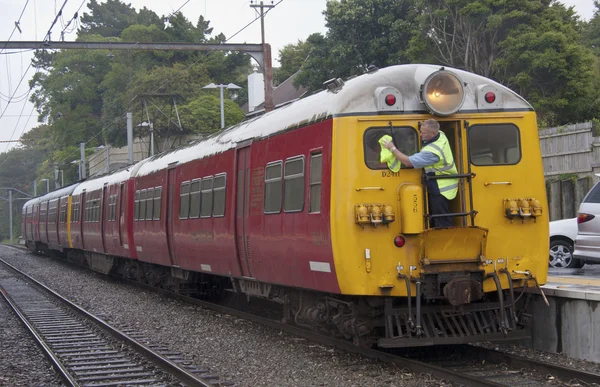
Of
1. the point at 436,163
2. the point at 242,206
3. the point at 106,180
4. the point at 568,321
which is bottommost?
the point at 568,321

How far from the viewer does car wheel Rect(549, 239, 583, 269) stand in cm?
1516

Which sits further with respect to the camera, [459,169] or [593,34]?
[593,34]

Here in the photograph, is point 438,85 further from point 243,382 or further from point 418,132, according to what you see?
point 243,382

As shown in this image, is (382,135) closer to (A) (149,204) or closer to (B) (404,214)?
(B) (404,214)

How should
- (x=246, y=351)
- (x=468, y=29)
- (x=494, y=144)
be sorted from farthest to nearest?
(x=468, y=29), (x=246, y=351), (x=494, y=144)

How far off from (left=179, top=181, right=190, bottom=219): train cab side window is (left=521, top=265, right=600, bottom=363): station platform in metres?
6.59

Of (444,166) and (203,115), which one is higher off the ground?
(203,115)

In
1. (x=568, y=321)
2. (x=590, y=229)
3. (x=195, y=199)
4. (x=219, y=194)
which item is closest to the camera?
(x=568, y=321)

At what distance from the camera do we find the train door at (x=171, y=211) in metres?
15.5

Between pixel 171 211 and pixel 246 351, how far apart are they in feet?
19.7

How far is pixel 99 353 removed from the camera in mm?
10531

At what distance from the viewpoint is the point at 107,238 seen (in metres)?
22.1

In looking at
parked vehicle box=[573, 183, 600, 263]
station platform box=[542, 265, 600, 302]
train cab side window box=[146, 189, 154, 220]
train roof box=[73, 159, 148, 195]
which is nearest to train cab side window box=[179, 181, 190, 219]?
train cab side window box=[146, 189, 154, 220]

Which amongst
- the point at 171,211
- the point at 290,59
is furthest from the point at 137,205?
the point at 290,59
